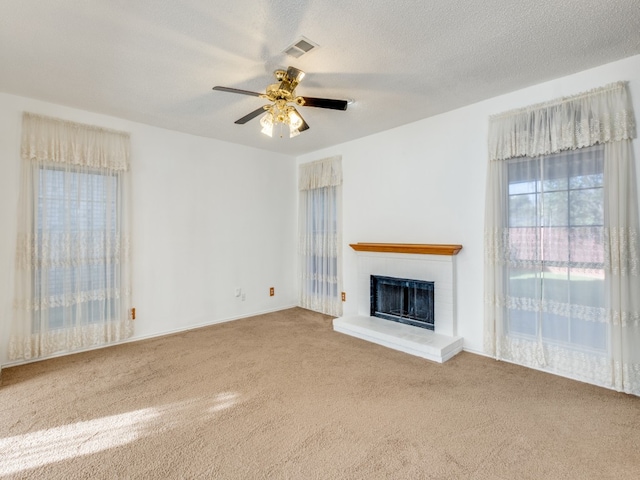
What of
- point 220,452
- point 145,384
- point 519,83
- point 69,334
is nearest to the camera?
point 220,452

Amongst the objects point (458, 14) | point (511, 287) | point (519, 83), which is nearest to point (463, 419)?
point (511, 287)

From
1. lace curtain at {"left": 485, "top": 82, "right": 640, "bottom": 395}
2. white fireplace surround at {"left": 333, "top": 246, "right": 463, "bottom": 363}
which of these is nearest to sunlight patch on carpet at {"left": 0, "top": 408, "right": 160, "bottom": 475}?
white fireplace surround at {"left": 333, "top": 246, "right": 463, "bottom": 363}

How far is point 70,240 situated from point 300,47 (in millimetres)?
3000

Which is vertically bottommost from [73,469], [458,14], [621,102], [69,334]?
[73,469]

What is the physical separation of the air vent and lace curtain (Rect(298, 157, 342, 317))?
2.41 metres

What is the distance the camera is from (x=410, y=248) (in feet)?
12.1

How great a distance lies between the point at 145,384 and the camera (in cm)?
262

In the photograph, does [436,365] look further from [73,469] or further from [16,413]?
[16,413]

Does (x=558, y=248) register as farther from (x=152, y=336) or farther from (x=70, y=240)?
(x=70, y=240)

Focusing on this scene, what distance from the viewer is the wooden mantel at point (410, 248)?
335cm

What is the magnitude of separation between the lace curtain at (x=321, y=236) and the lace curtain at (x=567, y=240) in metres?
2.12

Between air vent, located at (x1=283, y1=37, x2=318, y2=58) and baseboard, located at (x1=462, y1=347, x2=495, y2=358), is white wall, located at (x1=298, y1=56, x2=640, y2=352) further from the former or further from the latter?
air vent, located at (x1=283, y1=37, x2=318, y2=58)

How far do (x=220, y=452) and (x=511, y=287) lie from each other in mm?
2797

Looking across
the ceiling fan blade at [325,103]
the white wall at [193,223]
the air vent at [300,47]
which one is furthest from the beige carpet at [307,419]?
the air vent at [300,47]
